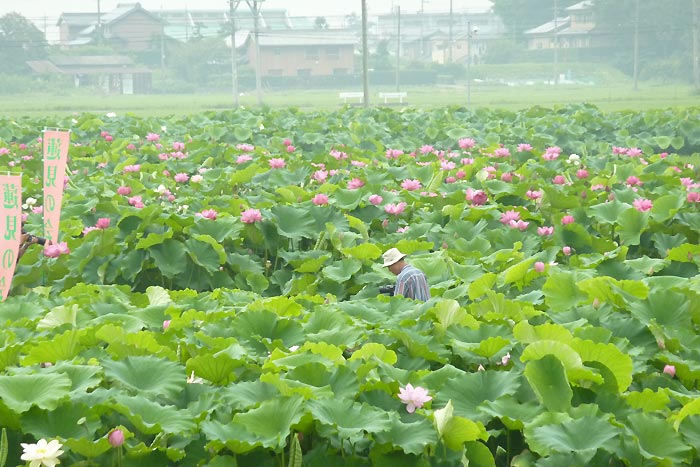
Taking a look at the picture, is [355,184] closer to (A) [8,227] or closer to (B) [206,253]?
(B) [206,253]

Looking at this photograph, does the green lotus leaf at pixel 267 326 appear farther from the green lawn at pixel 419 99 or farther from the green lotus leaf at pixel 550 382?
the green lawn at pixel 419 99

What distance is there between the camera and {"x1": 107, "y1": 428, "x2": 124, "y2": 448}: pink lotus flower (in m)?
2.41

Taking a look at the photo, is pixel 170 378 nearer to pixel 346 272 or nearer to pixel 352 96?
pixel 346 272

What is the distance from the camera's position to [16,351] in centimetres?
302

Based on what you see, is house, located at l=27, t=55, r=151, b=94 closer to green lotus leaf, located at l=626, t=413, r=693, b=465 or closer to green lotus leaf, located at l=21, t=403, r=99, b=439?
green lotus leaf, located at l=21, t=403, r=99, b=439

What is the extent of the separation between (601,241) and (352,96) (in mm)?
38813

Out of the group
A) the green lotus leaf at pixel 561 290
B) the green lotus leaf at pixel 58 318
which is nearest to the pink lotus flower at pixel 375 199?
the green lotus leaf at pixel 561 290

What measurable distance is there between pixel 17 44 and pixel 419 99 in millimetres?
21991

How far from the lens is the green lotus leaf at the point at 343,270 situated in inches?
197

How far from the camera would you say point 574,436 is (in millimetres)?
2443

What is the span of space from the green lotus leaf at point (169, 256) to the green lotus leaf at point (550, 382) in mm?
3052

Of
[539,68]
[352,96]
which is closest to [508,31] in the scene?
[539,68]

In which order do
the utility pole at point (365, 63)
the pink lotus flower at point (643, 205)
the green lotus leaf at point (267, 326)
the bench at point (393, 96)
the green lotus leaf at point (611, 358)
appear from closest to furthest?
the green lotus leaf at point (611, 358)
the green lotus leaf at point (267, 326)
the pink lotus flower at point (643, 205)
the utility pole at point (365, 63)
the bench at point (393, 96)

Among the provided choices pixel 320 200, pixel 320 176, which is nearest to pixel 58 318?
pixel 320 200
